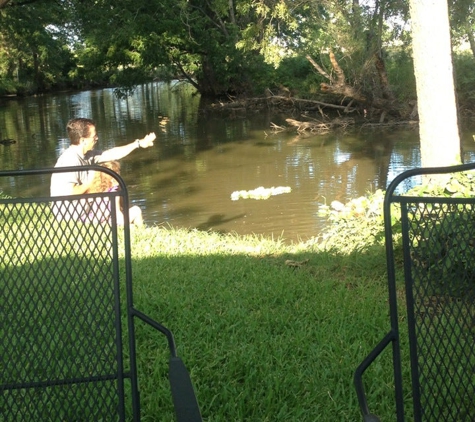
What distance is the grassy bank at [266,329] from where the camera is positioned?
3451 millimetres

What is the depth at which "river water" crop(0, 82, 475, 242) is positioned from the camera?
38.1 ft

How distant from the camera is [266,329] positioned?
172 inches

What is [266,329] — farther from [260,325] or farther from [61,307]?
[61,307]

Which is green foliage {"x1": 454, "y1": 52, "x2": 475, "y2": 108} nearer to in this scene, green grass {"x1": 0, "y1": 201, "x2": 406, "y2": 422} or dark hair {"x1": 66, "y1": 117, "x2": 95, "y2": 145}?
dark hair {"x1": 66, "y1": 117, "x2": 95, "y2": 145}

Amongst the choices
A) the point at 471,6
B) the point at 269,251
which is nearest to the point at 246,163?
the point at 471,6

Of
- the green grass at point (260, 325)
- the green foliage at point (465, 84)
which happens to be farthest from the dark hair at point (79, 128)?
the green foliage at point (465, 84)

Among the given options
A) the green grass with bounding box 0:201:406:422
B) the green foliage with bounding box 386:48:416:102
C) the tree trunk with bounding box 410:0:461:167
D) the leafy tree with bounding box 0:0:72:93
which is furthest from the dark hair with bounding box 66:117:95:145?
the leafy tree with bounding box 0:0:72:93

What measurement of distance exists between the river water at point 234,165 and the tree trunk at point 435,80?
3.11m

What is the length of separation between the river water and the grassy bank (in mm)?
3925

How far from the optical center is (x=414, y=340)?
2324 millimetres

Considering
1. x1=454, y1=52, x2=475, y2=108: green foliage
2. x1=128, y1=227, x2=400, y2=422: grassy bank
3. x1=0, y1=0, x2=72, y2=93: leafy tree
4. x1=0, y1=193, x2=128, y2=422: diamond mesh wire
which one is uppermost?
x1=0, y1=0, x2=72, y2=93: leafy tree

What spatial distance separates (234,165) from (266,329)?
41.1 ft

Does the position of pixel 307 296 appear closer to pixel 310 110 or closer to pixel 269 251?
pixel 269 251

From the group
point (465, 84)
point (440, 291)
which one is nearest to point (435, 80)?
point (440, 291)
